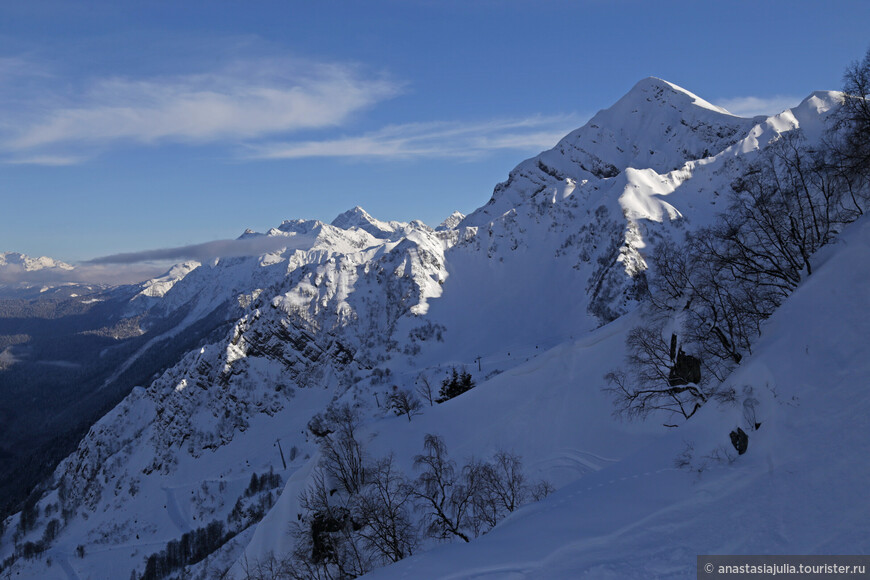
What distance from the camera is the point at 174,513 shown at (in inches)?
4572

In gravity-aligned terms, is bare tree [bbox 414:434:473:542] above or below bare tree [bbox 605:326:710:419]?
below

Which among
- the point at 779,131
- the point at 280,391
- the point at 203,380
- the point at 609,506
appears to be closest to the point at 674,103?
the point at 779,131

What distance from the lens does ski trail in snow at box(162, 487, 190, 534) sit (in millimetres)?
109037

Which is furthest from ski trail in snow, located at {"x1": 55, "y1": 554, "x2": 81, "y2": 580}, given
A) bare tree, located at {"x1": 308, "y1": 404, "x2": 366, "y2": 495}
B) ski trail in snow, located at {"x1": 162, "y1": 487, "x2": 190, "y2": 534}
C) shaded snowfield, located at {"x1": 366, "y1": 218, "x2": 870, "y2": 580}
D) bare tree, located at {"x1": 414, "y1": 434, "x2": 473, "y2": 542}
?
shaded snowfield, located at {"x1": 366, "y1": 218, "x2": 870, "y2": 580}

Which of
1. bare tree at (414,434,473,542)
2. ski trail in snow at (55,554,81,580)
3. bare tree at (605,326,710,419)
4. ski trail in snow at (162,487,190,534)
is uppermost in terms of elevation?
bare tree at (605,326,710,419)

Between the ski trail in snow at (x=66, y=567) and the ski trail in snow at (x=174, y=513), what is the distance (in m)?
19.7

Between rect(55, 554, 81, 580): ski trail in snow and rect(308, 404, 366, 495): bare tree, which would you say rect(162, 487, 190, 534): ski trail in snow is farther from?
rect(308, 404, 366, 495): bare tree

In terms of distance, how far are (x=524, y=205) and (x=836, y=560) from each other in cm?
14983

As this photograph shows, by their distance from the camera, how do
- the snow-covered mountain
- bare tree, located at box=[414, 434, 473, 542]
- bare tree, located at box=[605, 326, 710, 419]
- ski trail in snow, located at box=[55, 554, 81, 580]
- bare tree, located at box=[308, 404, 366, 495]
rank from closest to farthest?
bare tree, located at box=[605, 326, 710, 419] → bare tree, located at box=[414, 434, 473, 542] → bare tree, located at box=[308, 404, 366, 495] → ski trail in snow, located at box=[55, 554, 81, 580] → the snow-covered mountain

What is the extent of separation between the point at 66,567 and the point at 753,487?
145 metres

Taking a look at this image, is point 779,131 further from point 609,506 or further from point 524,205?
point 609,506

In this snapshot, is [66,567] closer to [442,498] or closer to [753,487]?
[442,498]

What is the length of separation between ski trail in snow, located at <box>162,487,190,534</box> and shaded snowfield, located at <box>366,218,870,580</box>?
117 metres

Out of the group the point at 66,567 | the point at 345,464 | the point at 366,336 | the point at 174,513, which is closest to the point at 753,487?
the point at 345,464
